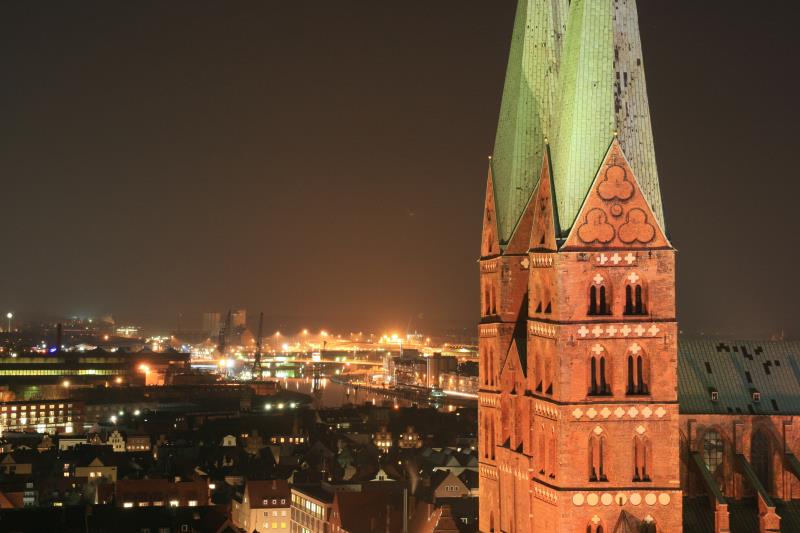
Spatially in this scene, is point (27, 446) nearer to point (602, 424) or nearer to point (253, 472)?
point (253, 472)

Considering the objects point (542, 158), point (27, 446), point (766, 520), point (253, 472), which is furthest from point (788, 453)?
point (27, 446)

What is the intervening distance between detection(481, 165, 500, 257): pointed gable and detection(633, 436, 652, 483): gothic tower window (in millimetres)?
13737

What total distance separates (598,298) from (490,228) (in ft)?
39.4

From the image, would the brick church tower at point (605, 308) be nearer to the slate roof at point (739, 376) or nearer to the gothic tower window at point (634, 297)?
the gothic tower window at point (634, 297)

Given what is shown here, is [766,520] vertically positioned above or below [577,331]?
below

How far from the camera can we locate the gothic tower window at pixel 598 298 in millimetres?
66938

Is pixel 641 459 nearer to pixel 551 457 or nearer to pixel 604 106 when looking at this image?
pixel 551 457

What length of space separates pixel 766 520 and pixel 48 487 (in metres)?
97.9

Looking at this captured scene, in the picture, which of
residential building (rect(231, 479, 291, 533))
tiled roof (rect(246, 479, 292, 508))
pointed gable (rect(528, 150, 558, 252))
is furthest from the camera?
tiled roof (rect(246, 479, 292, 508))

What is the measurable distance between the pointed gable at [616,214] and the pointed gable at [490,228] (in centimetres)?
1034

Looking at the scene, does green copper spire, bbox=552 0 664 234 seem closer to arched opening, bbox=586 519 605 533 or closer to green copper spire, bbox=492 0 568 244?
green copper spire, bbox=492 0 568 244

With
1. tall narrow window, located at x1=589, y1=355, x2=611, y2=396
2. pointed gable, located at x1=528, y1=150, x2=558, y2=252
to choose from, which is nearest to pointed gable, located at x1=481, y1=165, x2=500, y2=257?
pointed gable, located at x1=528, y1=150, x2=558, y2=252

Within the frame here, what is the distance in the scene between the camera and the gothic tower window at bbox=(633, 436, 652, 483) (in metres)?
66.7

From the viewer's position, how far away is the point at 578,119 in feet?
222
